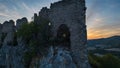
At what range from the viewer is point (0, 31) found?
27359 millimetres

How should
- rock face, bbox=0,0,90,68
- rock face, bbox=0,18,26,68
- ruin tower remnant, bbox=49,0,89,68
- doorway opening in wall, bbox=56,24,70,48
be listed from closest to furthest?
rock face, bbox=0,0,90,68 < ruin tower remnant, bbox=49,0,89,68 < doorway opening in wall, bbox=56,24,70,48 < rock face, bbox=0,18,26,68

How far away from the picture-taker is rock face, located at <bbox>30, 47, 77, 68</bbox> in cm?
1356

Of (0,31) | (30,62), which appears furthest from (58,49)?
(0,31)

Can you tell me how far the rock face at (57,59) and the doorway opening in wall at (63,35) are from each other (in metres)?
1.42

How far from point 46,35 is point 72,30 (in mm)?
3378

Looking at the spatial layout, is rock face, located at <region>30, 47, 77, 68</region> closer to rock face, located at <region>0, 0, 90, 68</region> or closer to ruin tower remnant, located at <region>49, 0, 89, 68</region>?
rock face, located at <region>0, 0, 90, 68</region>

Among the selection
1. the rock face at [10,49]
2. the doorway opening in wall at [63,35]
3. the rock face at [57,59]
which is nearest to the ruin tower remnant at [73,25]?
the doorway opening in wall at [63,35]

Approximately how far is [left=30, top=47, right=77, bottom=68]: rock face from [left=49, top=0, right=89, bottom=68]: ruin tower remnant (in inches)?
38.6

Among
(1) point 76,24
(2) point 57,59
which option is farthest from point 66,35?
(2) point 57,59

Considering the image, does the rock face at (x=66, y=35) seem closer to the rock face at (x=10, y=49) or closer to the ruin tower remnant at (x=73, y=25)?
the ruin tower remnant at (x=73, y=25)

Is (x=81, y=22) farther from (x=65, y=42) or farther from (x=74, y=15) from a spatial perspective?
(x=65, y=42)

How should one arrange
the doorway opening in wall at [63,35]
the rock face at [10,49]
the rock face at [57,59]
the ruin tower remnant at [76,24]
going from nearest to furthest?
the rock face at [57,59], the ruin tower remnant at [76,24], the doorway opening in wall at [63,35], the rock face at [10,49]

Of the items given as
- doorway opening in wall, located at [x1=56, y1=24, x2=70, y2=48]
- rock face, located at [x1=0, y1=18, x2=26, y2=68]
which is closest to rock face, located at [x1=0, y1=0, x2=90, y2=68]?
doorway opening in wall, located at [x1=56, y1=24, x2=70, y2=48]

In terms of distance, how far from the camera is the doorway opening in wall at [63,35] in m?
16.2
